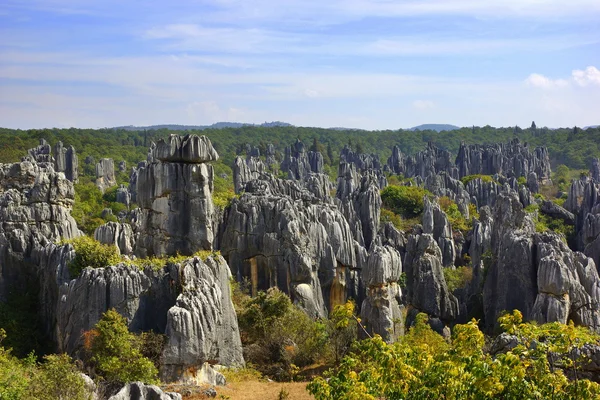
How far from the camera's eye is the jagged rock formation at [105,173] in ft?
271

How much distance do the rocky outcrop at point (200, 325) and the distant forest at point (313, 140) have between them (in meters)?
61.7

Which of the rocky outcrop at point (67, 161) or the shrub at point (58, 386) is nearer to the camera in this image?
the shrub at point (58, 386)

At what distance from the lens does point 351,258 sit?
29.4 meters

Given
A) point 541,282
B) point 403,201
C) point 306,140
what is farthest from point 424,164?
point 541,282

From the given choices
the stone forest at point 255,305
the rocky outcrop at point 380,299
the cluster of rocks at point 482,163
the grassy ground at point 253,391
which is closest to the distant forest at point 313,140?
the cluster of rocks at point 482,163

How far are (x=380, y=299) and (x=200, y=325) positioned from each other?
7.11 meters

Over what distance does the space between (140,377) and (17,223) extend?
32.9 feet

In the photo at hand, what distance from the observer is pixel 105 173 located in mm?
84125

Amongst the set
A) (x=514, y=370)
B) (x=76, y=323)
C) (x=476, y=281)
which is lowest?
(x=476, y=281)

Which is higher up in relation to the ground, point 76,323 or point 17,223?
point 17,223

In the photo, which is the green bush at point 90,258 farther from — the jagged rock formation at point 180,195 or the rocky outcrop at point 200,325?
the jagged rock formation at point 180,195

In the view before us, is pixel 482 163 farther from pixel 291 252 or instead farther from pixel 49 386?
pixel 49 386

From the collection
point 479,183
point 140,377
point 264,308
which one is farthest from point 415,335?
point 479,183

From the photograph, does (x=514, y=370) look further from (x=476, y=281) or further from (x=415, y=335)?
(x=476, y=281)
